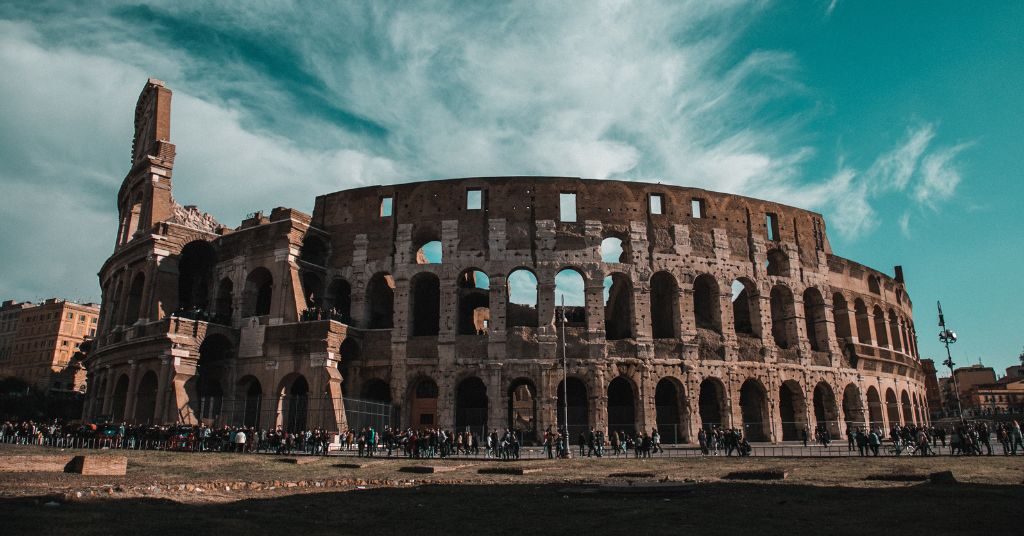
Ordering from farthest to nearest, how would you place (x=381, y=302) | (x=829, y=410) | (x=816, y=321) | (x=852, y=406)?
(x=816, y=321) < (x=852, y=406) < (x=829, y=410) < (x=381, y=302)

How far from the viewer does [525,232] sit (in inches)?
1283

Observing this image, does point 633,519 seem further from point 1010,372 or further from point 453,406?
point 1010,372

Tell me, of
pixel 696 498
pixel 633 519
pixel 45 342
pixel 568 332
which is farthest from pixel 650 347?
pixel 45 342

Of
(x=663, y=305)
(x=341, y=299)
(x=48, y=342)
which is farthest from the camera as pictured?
(x=48, y=342)

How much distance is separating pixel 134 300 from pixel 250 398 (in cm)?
938

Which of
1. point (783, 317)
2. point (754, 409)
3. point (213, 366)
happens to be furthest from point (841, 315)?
point (213, 366)

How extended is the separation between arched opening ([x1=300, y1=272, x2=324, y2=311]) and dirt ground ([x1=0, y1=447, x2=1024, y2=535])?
16939 mm

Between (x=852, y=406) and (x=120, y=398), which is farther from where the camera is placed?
(x=852, y=406)

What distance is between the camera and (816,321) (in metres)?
36.9


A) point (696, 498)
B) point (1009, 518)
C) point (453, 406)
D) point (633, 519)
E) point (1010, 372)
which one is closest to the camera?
point (1009, 518)

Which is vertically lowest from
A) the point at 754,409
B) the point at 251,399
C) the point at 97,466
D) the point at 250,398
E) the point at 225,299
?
the point at 97,466

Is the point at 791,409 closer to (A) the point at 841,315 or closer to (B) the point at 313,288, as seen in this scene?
(A) the point at 841,315

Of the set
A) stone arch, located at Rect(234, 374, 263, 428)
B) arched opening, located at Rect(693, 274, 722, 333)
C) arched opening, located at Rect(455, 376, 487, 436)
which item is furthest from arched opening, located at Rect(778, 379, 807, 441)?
stone arch, located at Rect(234, 374, 263, 428)

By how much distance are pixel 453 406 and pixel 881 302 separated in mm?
27115
